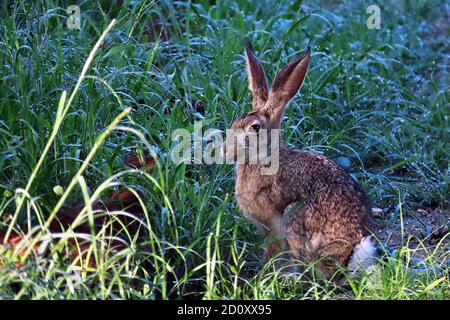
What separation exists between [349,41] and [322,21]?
1.56 feet

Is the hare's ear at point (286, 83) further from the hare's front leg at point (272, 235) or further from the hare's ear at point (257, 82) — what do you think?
the hare's front leg at point (272, 235)

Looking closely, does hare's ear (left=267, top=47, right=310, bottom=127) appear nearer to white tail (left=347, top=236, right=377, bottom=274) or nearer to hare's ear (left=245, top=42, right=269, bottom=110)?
hare's ear (left=245, top=42, right=269, bottom=110)

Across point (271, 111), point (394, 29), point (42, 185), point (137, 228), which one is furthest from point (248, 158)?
point (394, 29)

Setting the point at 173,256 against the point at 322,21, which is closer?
the point at 173,256

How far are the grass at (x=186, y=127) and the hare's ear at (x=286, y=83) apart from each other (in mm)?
373

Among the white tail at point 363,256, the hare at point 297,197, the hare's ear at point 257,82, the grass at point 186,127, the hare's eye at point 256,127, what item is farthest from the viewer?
the hare's ear at point 257,82

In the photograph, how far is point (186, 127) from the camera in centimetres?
543

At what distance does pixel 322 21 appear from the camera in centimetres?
786

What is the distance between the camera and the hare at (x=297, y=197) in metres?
4.82

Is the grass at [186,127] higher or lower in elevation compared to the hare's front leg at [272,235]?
higher

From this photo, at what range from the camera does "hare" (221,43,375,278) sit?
4.82 metres

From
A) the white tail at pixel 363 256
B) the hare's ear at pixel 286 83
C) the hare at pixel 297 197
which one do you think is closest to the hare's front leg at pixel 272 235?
the hare at pixel 297 197

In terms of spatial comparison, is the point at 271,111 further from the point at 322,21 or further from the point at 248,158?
the point at 322,21

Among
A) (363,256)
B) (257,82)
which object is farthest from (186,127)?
(363,256)
